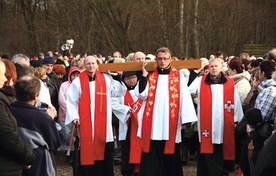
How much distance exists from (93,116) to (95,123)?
0.35 ft

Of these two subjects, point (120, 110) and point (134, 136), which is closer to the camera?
point (120, 110)

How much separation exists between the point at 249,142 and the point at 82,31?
81.7 feet

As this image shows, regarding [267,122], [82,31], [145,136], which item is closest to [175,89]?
[145,136]

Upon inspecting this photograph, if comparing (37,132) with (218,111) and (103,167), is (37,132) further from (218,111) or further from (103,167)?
(218,111)

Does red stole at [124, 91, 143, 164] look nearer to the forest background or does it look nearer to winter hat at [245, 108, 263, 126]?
winter hat at [245, 108, 263, 126]

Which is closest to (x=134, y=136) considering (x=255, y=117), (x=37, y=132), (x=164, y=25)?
(x=255, y=117)

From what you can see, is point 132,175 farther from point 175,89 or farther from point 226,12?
point 226,12

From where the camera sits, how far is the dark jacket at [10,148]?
16.1ft

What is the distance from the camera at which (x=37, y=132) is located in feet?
18.5

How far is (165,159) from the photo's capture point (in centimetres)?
846

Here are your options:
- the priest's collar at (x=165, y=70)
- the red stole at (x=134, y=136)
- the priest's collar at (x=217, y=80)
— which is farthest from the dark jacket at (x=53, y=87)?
the priest's collar at (x=217, y=80)

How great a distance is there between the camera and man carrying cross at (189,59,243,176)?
881cm

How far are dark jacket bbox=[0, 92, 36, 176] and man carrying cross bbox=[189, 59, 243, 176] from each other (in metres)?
4.10

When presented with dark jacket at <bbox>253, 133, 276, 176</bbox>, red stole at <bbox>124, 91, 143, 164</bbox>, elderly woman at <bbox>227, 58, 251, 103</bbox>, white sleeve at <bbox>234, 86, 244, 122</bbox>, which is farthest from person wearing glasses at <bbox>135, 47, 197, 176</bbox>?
dark jacket at <bbox>253, 133, 276, 176</bbox>
